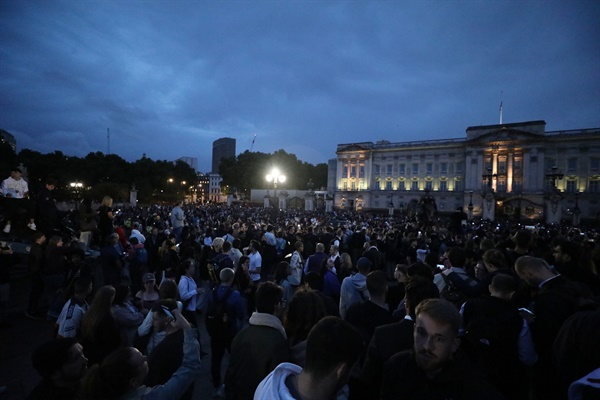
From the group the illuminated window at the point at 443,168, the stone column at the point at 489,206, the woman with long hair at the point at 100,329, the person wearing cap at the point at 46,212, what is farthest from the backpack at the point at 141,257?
the illuminated window at the point at 443,168

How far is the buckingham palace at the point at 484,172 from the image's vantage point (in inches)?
2058

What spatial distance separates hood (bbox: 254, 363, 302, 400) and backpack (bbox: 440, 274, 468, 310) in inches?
105

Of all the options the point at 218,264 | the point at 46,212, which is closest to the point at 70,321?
the point at 218,264

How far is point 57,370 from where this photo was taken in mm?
2252

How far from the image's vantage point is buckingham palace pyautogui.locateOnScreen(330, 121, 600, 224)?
52281 mm

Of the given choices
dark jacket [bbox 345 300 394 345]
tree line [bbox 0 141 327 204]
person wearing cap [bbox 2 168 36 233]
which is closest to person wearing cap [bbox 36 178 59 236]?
person wearing cap [bbox 2 168 36 233]

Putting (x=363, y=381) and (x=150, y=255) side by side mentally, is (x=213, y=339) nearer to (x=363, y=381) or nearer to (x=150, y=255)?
(x=363, y=381)

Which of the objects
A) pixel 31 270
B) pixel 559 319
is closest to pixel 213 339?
pixel 559 319

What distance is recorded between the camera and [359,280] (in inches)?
197

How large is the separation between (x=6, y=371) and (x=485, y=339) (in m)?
6.91

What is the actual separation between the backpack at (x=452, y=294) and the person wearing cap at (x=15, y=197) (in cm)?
1144

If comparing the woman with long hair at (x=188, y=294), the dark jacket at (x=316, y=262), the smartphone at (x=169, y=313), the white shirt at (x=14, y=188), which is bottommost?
the woman with long hair at (x=188, y=294)

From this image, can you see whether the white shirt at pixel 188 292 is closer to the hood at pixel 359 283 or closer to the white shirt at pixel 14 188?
the hood at pixel 359 283

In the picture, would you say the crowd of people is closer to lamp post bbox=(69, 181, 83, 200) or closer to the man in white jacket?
the man in white jacket
